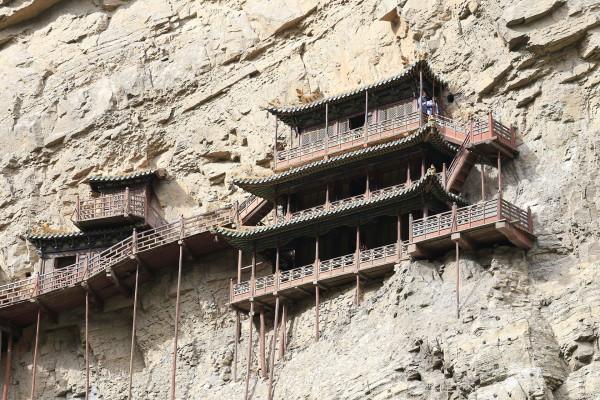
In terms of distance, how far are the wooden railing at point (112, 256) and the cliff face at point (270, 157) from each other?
68.2 inches

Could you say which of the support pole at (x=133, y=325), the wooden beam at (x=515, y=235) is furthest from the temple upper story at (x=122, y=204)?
the wooden beam at (x=515, y=235)

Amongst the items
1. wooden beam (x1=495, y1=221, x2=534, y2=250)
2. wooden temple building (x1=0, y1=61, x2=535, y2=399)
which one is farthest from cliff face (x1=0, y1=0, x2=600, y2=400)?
wooden temple building (x1=0, y1=61, x2=535, y2=399)

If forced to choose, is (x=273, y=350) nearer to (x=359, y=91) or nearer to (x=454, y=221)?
(x=454, y=221)

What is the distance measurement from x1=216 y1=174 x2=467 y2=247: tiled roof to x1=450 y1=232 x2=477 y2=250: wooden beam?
2.69m

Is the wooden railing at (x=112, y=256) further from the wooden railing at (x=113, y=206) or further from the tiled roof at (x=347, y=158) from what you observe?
the tiled roof at (x=347, y=158)

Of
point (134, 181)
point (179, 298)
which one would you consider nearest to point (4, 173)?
point (134, 181)

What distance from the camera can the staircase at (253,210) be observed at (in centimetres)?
5400

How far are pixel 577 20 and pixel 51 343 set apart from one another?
25.1m

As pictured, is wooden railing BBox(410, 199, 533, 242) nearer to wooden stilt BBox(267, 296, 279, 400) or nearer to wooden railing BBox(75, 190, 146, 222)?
wooden stilt BBox(267, 296, 279, 400)

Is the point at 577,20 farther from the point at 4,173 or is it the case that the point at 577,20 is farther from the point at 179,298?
the point at 4,173

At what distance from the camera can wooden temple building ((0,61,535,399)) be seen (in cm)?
4831

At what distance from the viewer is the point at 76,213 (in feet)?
192

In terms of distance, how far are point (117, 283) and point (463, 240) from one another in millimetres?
16264

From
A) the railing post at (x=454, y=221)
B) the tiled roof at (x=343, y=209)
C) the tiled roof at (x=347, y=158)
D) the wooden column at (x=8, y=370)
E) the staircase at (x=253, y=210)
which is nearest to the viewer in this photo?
the railing post at (x=454, y=221)
